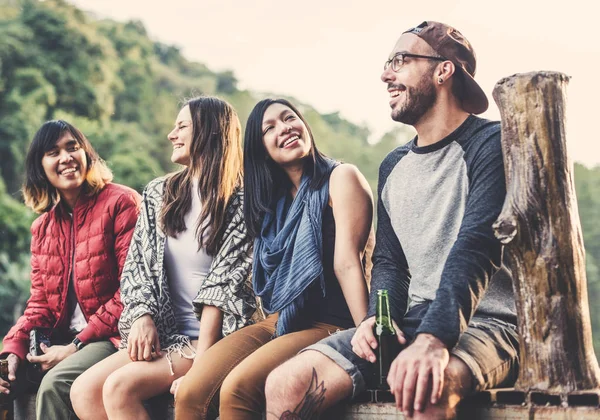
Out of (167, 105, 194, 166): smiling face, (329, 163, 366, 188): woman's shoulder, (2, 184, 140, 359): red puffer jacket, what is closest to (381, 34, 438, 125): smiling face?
(329, 163, 366, 188): woman's shoulder

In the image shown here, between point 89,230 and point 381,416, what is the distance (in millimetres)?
2274

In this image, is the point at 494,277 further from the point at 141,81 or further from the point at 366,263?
the point at 141,81

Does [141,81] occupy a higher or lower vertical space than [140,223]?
higher

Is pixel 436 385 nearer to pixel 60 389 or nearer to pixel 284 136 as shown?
pixel 284 136

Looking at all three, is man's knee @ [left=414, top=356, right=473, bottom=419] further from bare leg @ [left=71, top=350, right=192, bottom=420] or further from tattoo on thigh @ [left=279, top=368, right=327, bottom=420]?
bare leg @ [left=71, top=350, right=192, bottom=420]

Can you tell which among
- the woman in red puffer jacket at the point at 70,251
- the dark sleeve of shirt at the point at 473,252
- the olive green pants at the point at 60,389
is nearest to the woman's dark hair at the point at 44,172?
the woman in red puffer jacket at the point at 70,251

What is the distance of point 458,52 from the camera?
360 centimetres

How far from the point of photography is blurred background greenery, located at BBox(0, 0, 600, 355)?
83.8 ft

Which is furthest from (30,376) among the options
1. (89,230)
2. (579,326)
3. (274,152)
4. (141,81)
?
(141,81)

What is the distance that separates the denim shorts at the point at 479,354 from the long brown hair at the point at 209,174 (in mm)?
1206

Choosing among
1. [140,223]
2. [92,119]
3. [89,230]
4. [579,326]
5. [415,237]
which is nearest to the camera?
[579,326]

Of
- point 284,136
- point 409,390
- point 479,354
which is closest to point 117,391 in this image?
point 284,136

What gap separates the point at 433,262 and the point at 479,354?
0.51m

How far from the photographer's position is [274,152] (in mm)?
4109
